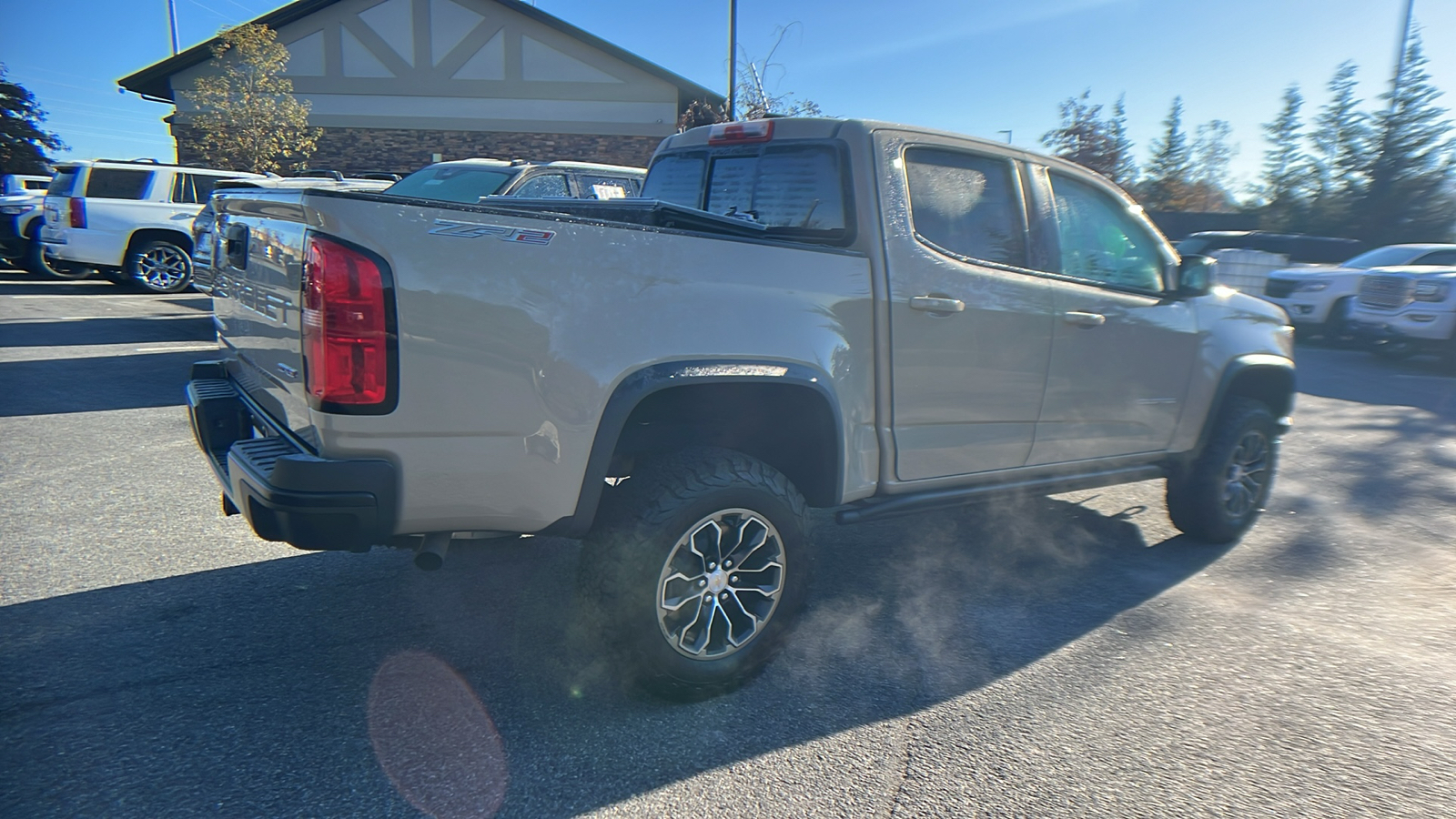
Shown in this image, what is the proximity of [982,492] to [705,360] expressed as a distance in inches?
Answer: 63.3

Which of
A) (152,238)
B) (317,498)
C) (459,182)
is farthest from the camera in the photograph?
(152,238)

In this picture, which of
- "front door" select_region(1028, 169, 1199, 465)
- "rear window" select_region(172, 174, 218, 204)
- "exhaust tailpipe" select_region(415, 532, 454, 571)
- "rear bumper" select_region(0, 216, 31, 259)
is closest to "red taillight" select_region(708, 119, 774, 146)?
"front door" select_region(1028, 169, 1199, 465)

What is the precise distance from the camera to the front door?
402cm

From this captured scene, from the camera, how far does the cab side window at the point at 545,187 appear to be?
8.68 meters

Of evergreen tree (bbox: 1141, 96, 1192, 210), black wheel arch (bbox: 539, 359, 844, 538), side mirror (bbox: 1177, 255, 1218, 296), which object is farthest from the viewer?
evergreen tree (bbox: 1141, 96, 1192, 210)

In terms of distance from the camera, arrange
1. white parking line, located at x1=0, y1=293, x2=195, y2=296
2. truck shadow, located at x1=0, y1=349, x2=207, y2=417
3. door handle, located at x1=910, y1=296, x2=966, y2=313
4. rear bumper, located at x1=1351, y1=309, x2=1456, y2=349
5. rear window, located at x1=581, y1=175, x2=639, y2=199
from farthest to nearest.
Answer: white parking line, located at x1=0, y1=293, x2=195, y2=296 → rear bumper, located at x1=1351, y1=309, x2=1456, y2=349 → rear window, located at x1=581, y1=175, x2=639, y2=199 → truck shadow, located at x1=0, y1=349, x2=207, y2=417 → door handle, located at x1=910, y1=296, x2=966, y2=313

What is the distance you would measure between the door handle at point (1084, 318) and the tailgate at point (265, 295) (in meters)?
3.02

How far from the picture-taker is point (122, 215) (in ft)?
42.8

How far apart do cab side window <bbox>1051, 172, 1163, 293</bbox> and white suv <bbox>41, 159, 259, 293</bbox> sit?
42.4 ft

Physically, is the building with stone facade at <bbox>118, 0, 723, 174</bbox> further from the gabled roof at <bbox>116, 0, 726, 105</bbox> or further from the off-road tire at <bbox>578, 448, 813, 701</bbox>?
the off-road tire at <bbox>578, 448, 813, 701</bbox>

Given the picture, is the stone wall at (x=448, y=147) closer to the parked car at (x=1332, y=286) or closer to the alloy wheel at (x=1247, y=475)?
the parked car at (x=1332, y=286)

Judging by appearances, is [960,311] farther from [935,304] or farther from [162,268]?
[162,268]

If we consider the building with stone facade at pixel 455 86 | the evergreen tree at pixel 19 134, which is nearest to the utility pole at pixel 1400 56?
the building with stone facade at pixel 455 86

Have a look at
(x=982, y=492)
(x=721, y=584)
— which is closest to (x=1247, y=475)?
(x=982, y=492)
